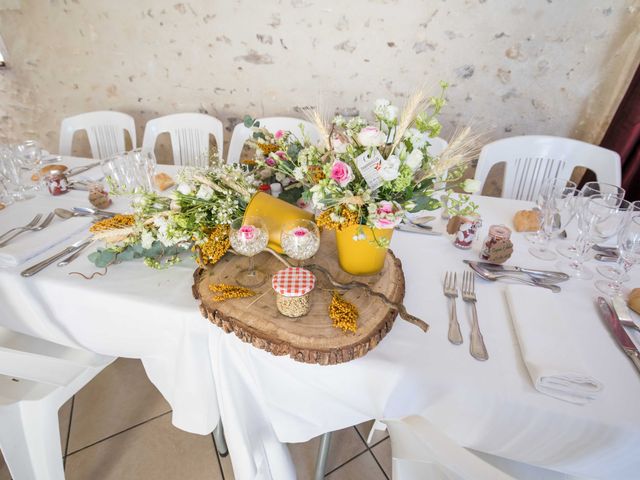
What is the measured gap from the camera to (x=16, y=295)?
2.95 ft

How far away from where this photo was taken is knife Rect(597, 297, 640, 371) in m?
0.68

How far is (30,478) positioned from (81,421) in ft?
1.58

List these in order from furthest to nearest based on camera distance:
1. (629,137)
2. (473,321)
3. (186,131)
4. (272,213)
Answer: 1. (186,131)
2. (629,137)
3. (272,213)
4. (473,321)

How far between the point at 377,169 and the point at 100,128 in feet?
7.04

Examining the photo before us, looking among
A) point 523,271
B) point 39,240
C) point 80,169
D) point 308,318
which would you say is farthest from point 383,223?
point 80,169

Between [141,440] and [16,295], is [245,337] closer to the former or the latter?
[16,295]

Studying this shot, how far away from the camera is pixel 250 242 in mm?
780

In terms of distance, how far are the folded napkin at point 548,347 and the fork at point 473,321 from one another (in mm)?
80

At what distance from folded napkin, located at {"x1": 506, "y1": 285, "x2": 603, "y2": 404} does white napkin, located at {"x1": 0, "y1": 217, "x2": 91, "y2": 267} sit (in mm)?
1267

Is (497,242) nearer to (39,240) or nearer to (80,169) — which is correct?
(39,240)

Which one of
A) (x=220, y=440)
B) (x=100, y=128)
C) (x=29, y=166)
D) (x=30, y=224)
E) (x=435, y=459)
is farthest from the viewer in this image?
(x=100, y=128)

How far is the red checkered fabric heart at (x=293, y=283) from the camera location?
2.23ft

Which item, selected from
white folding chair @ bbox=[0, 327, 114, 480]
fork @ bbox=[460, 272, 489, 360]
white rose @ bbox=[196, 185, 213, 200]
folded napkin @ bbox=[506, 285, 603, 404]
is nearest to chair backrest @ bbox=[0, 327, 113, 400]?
white folding chair @ bbox=[0, 327, 114, 480]

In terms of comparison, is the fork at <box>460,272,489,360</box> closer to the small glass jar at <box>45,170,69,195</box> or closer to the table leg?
the table leg
